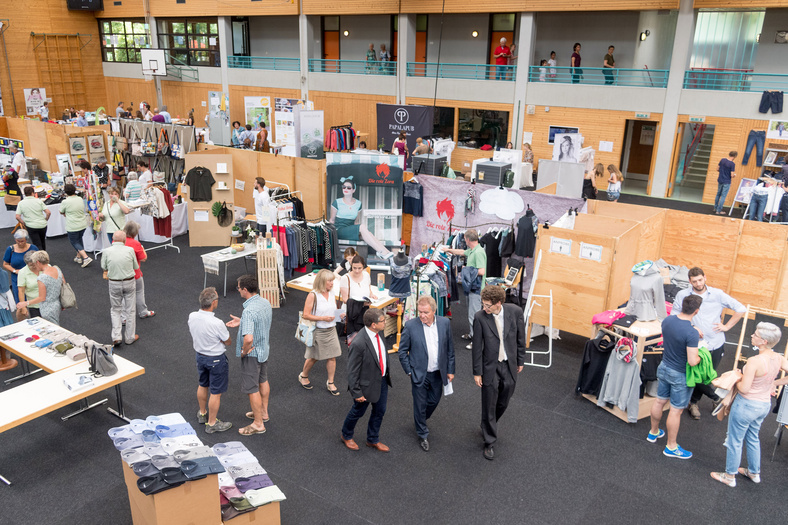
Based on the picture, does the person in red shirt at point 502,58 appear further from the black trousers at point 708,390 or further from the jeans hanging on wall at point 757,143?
the black trousers at point 708,390

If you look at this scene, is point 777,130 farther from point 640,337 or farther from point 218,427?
point 218,427

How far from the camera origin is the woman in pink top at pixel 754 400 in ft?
15.8

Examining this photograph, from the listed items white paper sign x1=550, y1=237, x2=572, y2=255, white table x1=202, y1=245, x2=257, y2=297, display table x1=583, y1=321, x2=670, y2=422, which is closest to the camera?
display table x1=583, y1=321, x2=670, y2=422

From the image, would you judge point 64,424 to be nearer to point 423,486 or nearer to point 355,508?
point 355,508

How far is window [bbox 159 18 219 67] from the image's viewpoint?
A: 81.8 ft

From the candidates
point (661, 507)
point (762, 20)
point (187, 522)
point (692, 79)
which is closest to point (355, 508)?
point (187, 522)

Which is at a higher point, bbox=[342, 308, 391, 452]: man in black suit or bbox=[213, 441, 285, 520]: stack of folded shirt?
bbox=[342, 308, 391, 452]: man in black suit

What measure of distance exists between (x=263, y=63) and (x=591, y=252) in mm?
21485

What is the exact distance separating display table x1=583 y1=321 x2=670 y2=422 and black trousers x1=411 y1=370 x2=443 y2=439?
6.81ft

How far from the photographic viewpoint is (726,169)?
575 inches

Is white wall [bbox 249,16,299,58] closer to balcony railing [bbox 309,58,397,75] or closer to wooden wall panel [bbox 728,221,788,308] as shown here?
balcony railing [bbox 309,58,397,75]

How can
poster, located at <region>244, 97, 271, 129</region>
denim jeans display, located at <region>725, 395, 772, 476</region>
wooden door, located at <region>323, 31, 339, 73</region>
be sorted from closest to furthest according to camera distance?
denim jeans display, located at <region>725, 395, 772, 476</region>
poster, located at <region>244, 97, 271, 129</region>
wooden door, located at <region>323, 31, 339, 73</region>

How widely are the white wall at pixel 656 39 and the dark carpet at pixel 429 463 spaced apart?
13946mm

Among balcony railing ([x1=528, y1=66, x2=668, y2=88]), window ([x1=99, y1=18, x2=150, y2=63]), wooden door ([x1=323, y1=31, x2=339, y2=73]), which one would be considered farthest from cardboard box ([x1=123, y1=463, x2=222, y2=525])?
window ([x1=99, y1=18, x2=150, y2=63])
